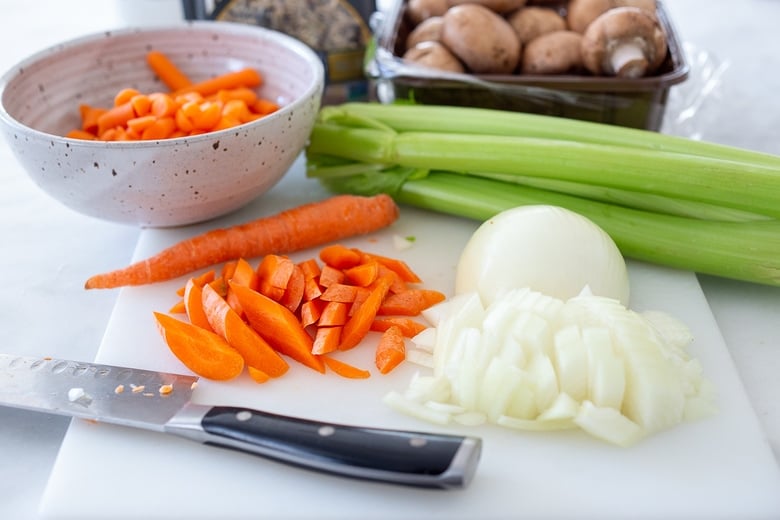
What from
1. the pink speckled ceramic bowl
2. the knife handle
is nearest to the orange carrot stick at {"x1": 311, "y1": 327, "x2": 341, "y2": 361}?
the knife handle

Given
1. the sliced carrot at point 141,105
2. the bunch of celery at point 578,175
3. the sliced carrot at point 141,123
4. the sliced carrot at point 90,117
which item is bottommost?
the bunch of celery at point 578,175

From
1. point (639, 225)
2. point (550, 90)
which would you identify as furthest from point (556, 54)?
point (639, 225)

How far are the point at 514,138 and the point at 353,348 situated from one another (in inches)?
22.2

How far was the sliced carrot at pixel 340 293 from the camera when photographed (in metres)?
1.28

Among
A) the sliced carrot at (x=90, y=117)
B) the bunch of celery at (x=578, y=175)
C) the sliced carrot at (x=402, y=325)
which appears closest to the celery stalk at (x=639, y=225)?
the bunch of celery at (x=578, y=175)

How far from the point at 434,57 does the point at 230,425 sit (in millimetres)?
1058

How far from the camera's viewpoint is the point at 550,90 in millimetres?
1688

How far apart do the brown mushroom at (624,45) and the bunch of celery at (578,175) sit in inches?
9.2

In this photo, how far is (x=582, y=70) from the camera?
5.85ft

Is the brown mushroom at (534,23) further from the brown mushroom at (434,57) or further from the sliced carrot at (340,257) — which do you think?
the sliced carrot at (340,257)

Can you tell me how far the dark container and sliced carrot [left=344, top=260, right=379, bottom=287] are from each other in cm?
55

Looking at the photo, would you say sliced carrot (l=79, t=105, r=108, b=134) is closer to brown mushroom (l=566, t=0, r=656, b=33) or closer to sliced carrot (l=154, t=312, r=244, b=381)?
sliced carrot (l=154, t=312, r=244, b=381)

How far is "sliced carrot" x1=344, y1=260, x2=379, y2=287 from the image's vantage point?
4.37 feet

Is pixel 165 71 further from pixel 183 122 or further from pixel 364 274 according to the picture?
pixel 364 274
